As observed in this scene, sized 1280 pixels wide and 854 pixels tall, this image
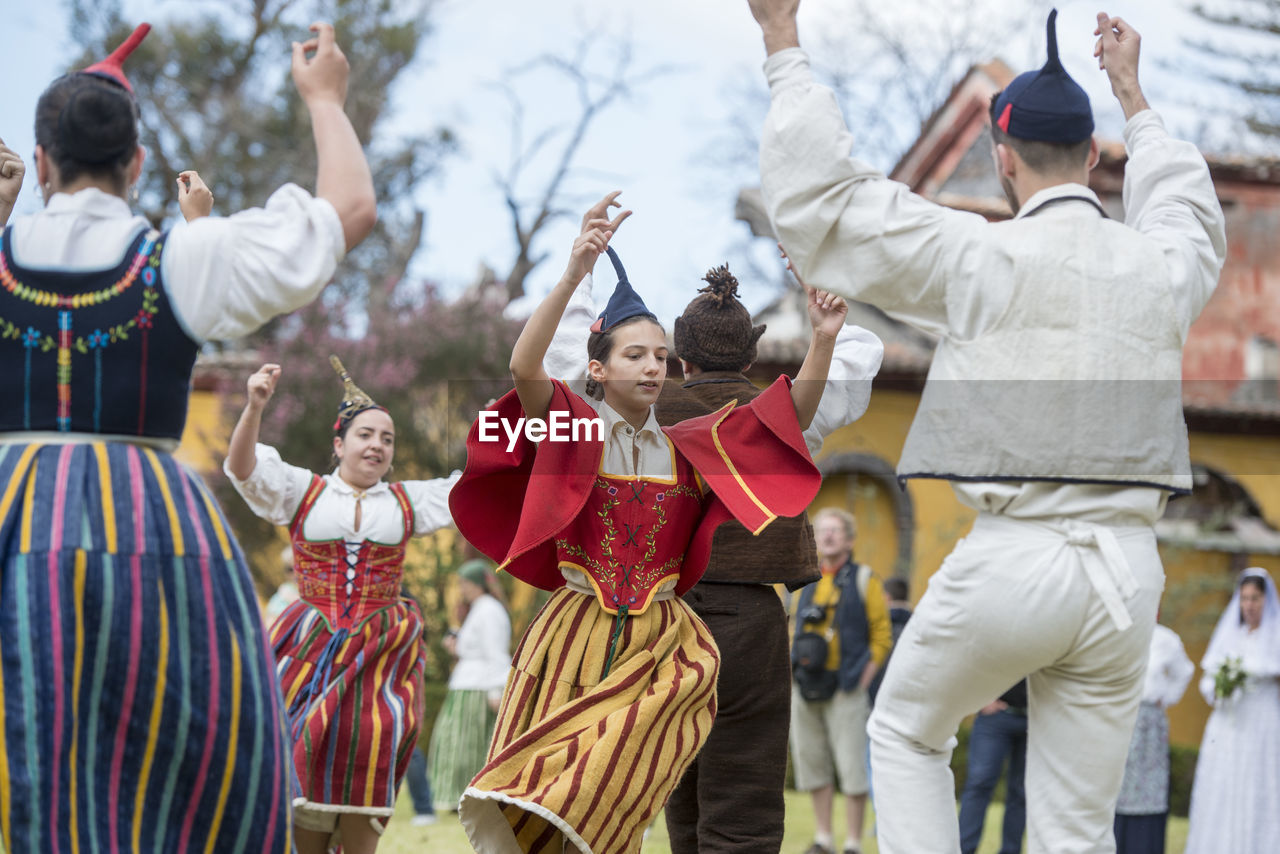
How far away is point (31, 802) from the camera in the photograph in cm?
285

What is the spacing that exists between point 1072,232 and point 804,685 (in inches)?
239

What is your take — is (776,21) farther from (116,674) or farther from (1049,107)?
(116,674)

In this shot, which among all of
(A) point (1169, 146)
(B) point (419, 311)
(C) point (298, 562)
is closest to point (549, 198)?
(B) point (419, 311)

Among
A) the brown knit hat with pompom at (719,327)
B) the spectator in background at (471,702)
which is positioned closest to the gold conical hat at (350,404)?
the brown knit hat with pompom at (719,327)

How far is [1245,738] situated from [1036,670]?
6620mm

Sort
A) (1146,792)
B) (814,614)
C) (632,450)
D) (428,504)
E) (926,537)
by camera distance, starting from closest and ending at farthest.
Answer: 1. (632,450)
2. (428,504)
3. (1146,792)
4. (814,614)
5. (926,537)

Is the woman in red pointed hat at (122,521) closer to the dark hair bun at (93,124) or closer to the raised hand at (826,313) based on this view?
the dark hair bun at (93,124)

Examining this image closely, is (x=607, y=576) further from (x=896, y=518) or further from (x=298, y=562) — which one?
(x=896, y=518)

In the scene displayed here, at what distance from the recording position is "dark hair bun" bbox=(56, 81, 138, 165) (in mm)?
2992

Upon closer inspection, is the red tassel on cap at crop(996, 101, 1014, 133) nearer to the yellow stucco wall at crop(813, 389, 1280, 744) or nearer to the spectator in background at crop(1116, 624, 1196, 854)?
the spectator in background at crop(1116, 624, 1196, 854)

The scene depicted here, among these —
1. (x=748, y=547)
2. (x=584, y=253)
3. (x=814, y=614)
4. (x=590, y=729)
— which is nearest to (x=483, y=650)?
(x=814, y=614)

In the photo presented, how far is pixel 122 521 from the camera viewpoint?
2.90 metres

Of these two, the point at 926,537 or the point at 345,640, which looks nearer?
the point at 345,640

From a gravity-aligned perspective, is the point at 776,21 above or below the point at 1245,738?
above
